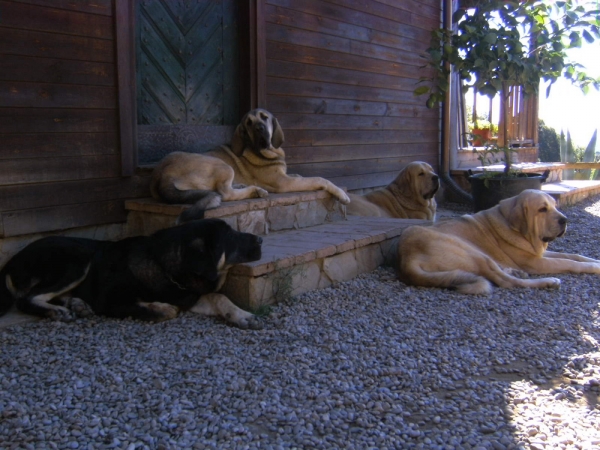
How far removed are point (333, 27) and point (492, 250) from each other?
429 cm

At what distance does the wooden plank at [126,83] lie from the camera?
5.53 meters

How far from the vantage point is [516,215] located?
5691 millimetres

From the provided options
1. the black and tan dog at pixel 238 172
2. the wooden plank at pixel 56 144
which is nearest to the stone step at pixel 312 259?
the black and tan dog at pixel 238 172

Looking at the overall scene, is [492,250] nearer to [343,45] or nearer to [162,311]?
[162,311]

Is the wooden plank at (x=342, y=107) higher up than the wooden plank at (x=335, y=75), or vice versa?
the wooden plank at (x=335, y=75)

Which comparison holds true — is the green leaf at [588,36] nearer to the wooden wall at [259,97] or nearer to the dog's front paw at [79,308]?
the wooden wall at [259,97]

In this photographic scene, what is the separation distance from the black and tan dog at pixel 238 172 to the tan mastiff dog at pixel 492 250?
155 centimetres

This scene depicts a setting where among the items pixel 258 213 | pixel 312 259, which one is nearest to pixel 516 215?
pixel 312 259

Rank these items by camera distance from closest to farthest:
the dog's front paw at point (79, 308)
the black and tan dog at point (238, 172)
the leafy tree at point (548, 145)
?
1. the dog's front paw at point (79, 308)
2. the black and tan dog at point (238, 172)
3. the leafy tree at point (548, 145)

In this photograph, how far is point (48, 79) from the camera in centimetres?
503

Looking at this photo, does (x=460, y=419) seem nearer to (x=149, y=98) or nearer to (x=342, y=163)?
(x=149, y=98)

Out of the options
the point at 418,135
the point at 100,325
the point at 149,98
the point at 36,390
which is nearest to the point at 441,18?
the point at 418,135

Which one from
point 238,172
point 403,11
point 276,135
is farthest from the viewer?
point 403,11

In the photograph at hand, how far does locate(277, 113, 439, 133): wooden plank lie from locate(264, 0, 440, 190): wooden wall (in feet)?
0.04
